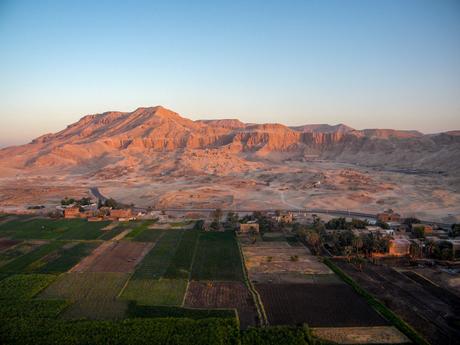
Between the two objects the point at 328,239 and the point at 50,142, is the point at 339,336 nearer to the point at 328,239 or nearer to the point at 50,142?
the point at 328,239

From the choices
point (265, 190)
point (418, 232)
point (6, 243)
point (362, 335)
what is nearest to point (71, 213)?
point (6, 243)

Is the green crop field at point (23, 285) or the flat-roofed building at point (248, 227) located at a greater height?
the flat-roofed building at point (248, 227)

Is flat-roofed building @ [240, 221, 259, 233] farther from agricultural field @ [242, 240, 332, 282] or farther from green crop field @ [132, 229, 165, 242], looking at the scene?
green crop field @ [132, 229, 165, 242]

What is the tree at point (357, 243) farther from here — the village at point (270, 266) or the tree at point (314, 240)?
the tree at point (314, 240)

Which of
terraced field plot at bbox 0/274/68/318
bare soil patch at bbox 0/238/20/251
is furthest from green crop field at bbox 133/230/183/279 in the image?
bare soil patch at bbox 0/238/20/251

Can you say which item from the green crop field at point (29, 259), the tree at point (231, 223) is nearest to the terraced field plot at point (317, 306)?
the tree at point (231, 223)

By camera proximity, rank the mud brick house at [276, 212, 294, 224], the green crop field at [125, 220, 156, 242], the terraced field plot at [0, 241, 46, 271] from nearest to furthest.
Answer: the terraced field plot at [0, 241, 46, 271]
the green crop field at [125, 220, 156, 242]
the mud brick house at [276, 212, 294, 224]
